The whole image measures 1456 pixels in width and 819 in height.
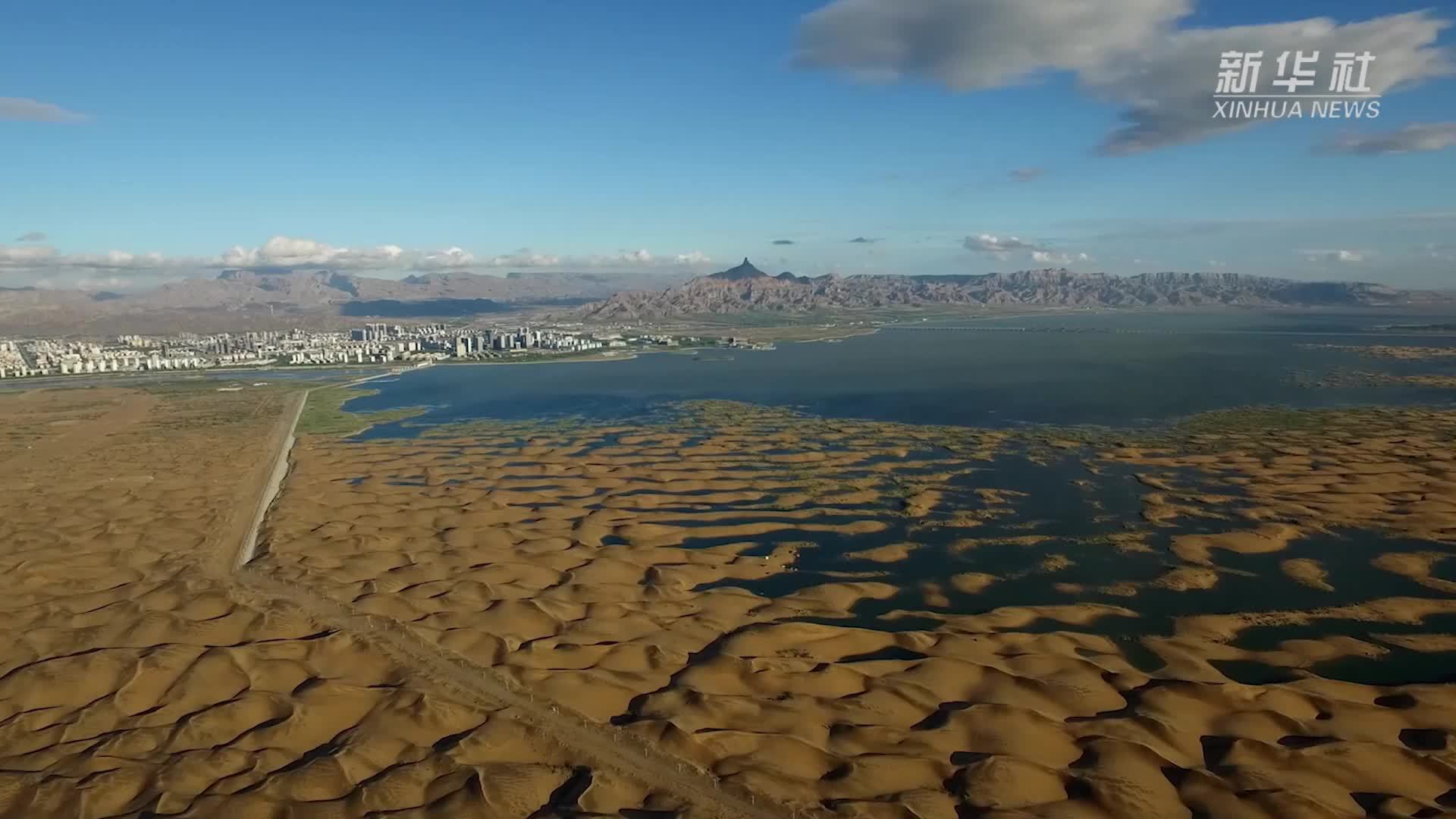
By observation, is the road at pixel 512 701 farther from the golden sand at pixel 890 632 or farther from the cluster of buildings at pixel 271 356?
the cluster of buildings at pixel 271 356

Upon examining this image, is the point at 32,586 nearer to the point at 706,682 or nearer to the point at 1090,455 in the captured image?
the point at 706,682

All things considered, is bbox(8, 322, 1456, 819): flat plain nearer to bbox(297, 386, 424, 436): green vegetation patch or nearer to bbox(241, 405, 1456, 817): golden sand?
bbox(241, 405, 1456, 817): golden sand

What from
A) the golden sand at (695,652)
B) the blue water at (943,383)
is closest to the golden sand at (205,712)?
the golden sand at (695,652)

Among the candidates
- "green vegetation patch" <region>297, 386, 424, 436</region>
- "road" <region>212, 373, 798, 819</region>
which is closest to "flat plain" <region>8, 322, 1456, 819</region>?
"road" <region>212, 373, 798, 819</region>

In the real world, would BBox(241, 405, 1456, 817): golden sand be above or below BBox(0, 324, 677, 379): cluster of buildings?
above

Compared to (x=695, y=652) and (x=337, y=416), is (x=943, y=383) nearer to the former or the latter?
(x=337, y=416)

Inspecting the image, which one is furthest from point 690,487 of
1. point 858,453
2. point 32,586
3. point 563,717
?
point 32,586

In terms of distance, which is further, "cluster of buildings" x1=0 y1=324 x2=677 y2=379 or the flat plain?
"cluster of buildings" x1=0 y1=324 x2=677 y2=379
